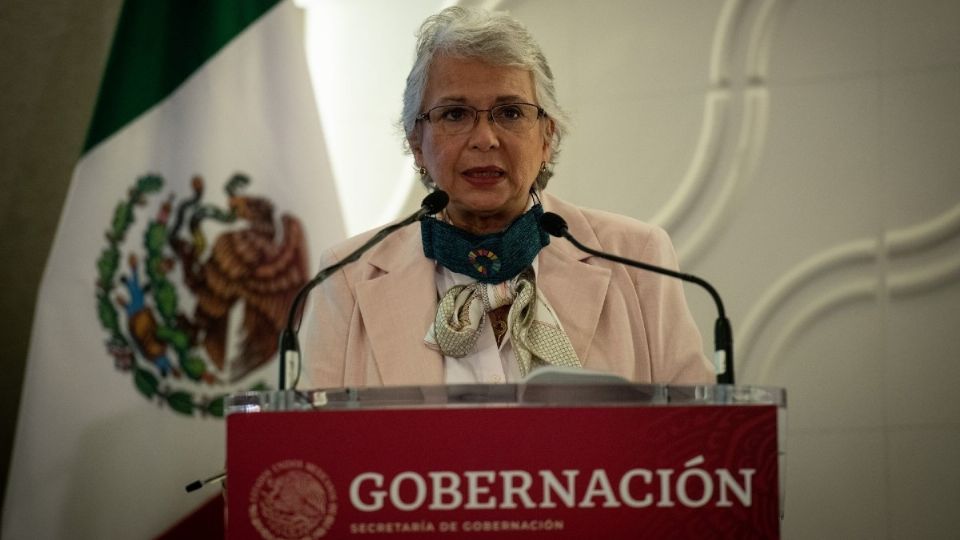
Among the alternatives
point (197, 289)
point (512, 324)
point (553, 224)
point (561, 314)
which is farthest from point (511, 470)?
point (197, 289)

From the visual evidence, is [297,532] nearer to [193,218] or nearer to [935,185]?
[193,218]

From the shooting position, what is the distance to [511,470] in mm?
1003

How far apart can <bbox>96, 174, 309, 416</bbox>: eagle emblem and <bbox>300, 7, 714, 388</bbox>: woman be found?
0.74 m

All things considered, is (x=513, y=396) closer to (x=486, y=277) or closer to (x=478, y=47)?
(x=486, y=277)

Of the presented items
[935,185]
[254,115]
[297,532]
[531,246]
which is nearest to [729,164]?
[935,185]

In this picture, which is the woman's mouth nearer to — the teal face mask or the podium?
the teal face mask

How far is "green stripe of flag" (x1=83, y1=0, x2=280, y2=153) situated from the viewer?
2.60 m

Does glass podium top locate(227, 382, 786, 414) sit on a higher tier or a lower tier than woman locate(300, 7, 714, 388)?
lower

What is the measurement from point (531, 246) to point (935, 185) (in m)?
1.39

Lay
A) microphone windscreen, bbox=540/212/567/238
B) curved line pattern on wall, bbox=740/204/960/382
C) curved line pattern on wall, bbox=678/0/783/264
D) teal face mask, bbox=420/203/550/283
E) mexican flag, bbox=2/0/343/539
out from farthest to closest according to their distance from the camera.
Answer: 1. curved line pattern on wall, bbox=678/0/783/264
2. curved line pattern on wall, bbox=740/204/960/382
3. mexican flag, bbox=2/0/343/539
4. teal face mask, bbox=420/203/550/283
5. microphone windscreen, bbox=540/212/567/238

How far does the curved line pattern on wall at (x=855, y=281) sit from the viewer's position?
8.47ft

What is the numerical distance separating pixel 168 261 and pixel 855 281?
6.16ft

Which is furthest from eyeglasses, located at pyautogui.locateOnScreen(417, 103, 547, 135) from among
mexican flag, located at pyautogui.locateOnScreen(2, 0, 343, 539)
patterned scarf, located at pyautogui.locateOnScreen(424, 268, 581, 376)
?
mexican flag, located at pyautogui.locateOnScreen(2, 0, 343, 539)

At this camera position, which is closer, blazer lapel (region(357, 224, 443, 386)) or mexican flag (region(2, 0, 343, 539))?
blazer lapel (region(357, 224, 443, 386))
